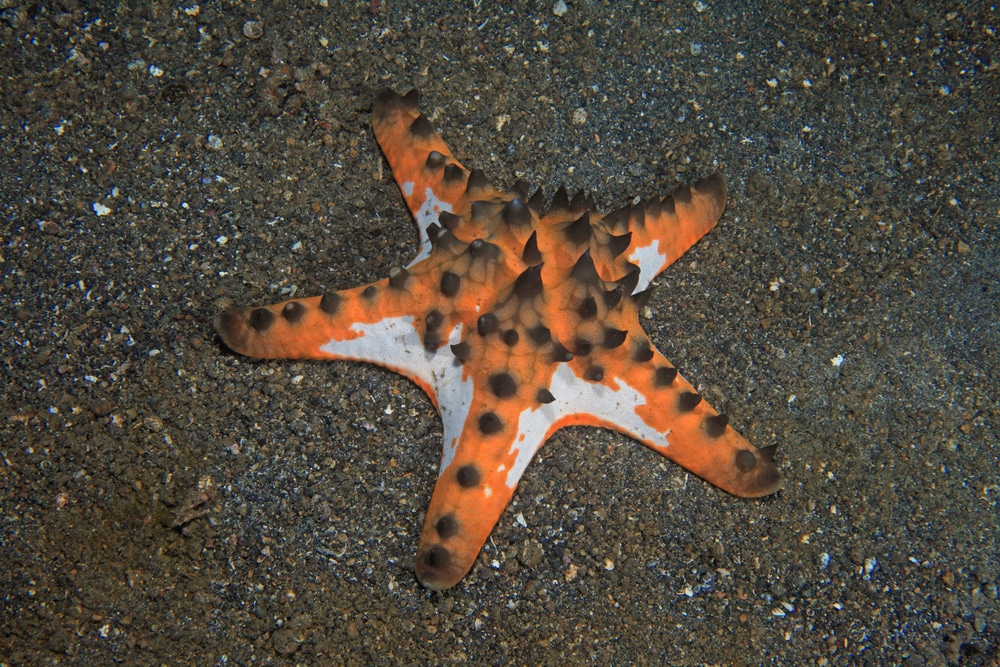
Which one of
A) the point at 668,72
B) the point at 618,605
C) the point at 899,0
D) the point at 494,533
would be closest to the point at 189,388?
the point at 494,533

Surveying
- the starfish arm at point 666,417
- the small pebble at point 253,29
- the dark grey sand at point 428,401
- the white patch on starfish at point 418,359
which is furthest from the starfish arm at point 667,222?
the small pebble at point 253,29

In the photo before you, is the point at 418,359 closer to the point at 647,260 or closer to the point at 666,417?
the point at 666,417

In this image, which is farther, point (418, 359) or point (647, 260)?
point (647, 260)

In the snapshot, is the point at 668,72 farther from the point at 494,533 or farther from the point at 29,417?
the point at 29,417

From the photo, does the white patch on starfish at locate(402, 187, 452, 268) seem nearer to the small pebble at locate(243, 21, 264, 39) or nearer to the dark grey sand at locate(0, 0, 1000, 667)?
the dark grey sand at locate(0, 0, 1000, 667)

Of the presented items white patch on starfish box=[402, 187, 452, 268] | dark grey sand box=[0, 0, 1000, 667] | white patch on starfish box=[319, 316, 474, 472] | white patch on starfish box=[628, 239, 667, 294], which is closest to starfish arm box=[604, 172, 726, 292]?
white patch on starfish box=[628, 239, 667, 294]

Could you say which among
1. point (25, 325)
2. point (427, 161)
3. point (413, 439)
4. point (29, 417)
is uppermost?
point (427, 161)

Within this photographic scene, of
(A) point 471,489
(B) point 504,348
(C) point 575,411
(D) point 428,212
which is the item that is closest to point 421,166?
(D) point 428,212
